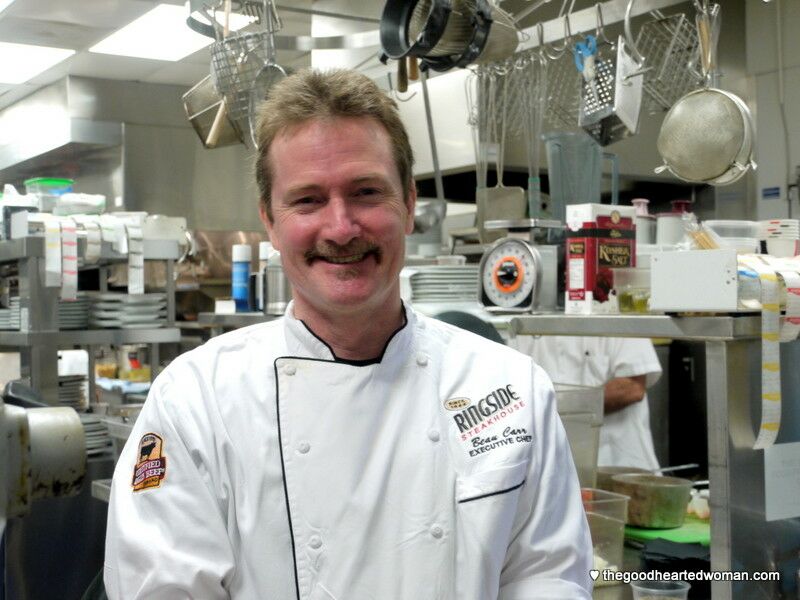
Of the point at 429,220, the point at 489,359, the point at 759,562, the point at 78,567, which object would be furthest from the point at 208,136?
the point at 759,562

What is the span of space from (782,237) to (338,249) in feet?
3.11

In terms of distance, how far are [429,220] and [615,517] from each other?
1.42m

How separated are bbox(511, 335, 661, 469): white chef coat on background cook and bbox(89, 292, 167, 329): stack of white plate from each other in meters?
1.41

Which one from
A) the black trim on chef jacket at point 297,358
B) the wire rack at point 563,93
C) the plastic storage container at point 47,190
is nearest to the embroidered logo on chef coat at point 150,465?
the black trim on chef jacket at point 297,358

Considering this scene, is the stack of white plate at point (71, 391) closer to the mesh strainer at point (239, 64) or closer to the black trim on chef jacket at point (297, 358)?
the mesh strainer at point (239, 64)

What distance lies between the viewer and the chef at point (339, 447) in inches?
47.5

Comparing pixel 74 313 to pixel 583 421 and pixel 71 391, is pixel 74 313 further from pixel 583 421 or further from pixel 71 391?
pixel 583 421

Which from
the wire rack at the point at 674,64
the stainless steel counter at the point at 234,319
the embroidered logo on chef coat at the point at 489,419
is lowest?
the embroidered logo on chef coat at the point at 489,419

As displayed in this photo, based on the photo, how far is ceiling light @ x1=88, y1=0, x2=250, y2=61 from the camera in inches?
201

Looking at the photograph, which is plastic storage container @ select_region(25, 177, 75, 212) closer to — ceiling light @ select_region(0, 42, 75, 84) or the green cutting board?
ceiling light @ select_region(0, 42, 75, 84)

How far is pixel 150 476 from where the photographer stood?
47.5 inches

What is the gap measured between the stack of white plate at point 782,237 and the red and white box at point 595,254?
28 cm

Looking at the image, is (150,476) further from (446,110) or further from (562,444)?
(446,110)
